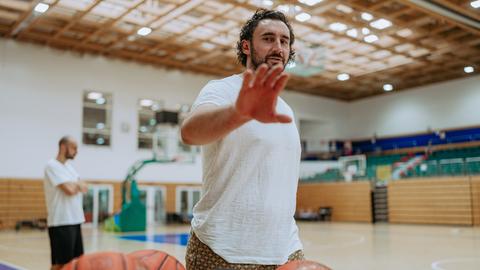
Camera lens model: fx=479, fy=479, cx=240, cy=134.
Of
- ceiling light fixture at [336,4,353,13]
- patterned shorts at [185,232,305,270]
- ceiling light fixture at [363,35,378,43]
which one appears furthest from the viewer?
ceiling light fixture at [363,35,378,43]

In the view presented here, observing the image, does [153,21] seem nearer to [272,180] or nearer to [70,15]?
[70,15]

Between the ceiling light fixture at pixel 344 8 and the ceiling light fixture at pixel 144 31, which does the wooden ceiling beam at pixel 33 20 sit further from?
the ceiling light fixture at pixel 344 8

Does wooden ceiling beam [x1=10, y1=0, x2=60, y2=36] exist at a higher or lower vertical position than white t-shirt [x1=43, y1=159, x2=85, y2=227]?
higher

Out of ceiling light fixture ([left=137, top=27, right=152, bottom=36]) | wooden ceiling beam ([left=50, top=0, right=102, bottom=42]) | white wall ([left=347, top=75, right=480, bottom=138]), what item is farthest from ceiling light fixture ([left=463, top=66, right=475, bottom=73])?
wooden ceiling beam ([left=50, top=0, right=102, bottom=42])

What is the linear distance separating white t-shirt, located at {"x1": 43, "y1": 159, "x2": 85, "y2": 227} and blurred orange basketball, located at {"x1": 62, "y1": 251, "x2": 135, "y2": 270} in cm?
381

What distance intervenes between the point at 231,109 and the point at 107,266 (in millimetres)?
597

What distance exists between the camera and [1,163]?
18500 mm

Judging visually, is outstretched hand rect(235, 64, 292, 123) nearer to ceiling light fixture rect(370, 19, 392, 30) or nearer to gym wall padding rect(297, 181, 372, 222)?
ceiling light fixture rect(370, 19, 392, 30)

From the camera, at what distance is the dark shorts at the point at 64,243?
190 inches

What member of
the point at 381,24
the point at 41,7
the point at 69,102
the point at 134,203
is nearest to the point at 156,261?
the point at 134,203

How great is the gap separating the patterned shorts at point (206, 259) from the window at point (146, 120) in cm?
2120

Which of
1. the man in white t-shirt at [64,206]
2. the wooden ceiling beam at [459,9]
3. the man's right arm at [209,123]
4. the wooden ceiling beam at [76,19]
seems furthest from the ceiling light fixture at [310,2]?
the man's right arm at [209,123]

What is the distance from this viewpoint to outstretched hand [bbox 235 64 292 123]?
1.32 meters

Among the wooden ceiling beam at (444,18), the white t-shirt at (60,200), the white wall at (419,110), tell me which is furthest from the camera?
the white wall at (419,110)
